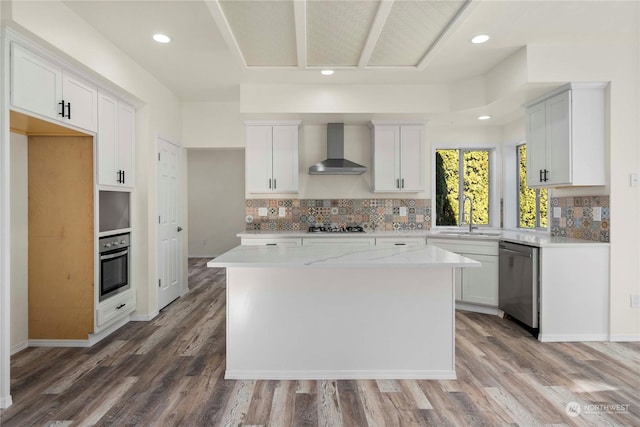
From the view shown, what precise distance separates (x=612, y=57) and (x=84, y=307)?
5156mm

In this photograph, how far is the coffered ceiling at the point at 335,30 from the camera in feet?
7.29

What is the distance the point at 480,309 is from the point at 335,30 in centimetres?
334

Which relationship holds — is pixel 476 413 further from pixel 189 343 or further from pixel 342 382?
pixel 189 343

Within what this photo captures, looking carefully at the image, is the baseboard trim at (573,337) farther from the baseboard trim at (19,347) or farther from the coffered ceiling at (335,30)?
the baseboard trim at (19,347)

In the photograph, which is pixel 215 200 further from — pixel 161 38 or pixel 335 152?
pixel 161 38

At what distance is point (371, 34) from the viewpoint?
2508 mm

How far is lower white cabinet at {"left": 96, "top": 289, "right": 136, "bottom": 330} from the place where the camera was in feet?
10.4

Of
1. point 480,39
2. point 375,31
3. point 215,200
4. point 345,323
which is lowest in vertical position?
point 345,323

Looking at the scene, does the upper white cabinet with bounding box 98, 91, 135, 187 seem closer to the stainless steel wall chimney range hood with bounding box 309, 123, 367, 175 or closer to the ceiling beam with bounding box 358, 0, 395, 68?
the stainless steel wall chimney range hood with bounding box 309, 123, 367, 175

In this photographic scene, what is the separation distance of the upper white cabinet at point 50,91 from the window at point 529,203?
4621 millimetres

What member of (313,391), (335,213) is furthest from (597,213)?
(313,391)

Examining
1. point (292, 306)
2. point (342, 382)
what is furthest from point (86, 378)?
point (342, 382)

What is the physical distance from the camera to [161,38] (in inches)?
121

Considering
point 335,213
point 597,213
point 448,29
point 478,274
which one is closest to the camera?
point 448,29
